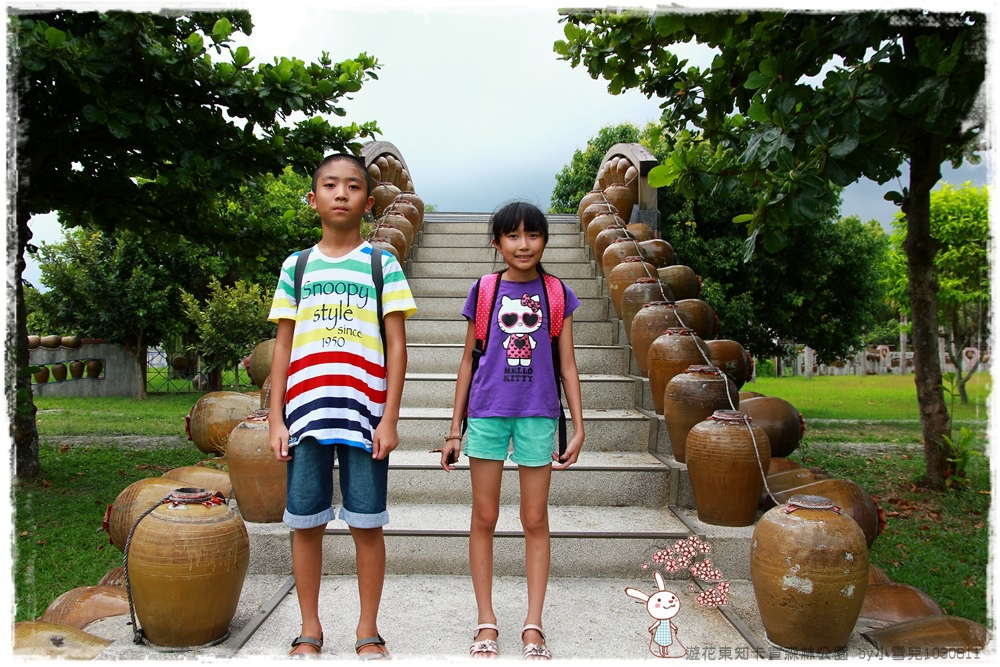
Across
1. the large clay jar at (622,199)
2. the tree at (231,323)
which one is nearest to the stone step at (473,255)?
the large clay jar at (622,199)

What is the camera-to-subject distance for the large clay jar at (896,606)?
116 inches

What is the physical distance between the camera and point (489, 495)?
253 centimetres

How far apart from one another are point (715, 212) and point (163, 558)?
9963 millimetres

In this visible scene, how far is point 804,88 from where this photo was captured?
11.1 ft

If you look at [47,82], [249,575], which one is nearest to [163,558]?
[249,575]

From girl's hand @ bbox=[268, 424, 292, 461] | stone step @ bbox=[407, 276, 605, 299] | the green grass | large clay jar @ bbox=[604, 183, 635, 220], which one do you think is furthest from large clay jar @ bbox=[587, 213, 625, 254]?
girl's hand @ bbox=[268, 424, 292, 461]

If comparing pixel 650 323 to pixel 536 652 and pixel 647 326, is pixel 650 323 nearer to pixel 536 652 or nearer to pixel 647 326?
pixel 647 326

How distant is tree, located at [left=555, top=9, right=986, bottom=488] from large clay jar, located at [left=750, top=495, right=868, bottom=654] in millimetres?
1329

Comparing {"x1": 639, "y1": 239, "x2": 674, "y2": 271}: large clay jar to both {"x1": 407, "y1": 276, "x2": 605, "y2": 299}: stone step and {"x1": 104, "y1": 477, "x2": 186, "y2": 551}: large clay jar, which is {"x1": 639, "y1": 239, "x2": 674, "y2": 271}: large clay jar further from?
{"x1": 104, "y1": 477, "x2": 186, "y2": 551}: large clay jar

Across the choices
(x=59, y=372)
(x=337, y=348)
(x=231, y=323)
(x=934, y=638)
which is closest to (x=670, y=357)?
(x=934, y=638)

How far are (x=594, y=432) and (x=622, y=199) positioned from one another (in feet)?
13.2

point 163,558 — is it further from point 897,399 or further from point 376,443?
point 897,399

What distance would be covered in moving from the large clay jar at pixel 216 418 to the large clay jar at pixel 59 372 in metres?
13.2

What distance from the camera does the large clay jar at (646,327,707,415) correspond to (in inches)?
171
